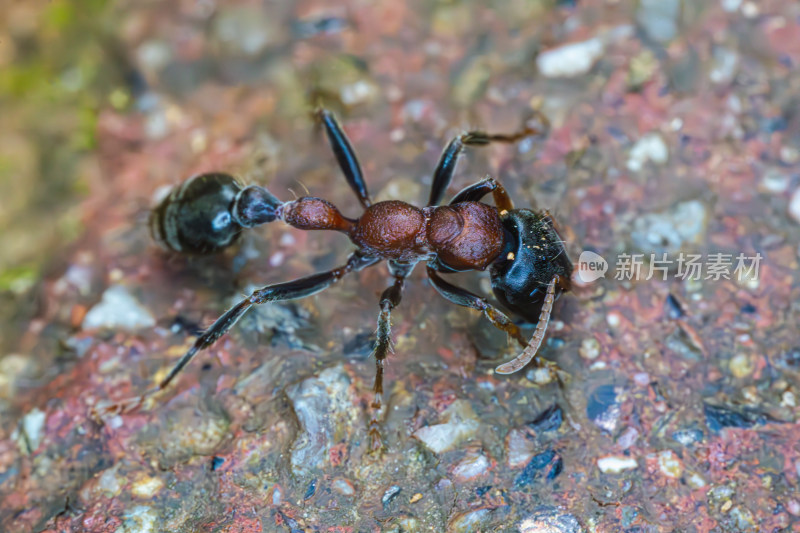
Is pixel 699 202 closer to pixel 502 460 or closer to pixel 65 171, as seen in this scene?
pixel 502 460

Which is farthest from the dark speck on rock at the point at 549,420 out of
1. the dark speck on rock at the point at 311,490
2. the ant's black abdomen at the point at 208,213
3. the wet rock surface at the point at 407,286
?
the ant's black abdomen at the point at 208,213

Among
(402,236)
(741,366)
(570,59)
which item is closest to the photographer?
(741,366)

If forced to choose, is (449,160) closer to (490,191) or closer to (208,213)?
(490,191)

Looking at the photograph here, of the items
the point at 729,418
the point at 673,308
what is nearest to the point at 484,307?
the point at 673,308

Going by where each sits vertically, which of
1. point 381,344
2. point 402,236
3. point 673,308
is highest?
point 402,236

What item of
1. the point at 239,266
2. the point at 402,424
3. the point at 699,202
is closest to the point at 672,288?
the point at 699,202

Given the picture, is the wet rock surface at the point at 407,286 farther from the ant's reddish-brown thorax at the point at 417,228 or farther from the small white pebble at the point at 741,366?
the ant's reddish-brown thorax at the point at 417,228
